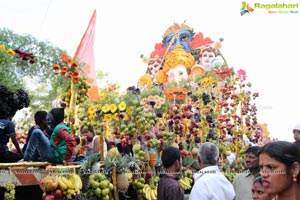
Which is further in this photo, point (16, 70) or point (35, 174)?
point (16, 70)

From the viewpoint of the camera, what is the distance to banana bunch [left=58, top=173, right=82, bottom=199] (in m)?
4.12

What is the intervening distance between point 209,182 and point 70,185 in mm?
1420

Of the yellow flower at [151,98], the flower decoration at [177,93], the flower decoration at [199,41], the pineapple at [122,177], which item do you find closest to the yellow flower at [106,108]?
the pineapple at [122,177]

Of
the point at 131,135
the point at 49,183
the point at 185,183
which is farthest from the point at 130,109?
the point at 49,183

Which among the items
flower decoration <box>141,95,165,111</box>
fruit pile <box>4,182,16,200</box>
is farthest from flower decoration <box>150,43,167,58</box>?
fruit pile <box>4,182,16,200</box>

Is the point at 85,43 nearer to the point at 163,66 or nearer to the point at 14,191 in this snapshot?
the point at 14,191

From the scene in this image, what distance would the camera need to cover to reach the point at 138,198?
17.2ft

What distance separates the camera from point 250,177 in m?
4.34

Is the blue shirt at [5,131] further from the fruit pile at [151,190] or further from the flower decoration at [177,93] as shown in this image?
the flower decoration at [177,93]

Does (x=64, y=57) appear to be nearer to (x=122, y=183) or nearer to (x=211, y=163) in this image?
(x=122, y=183)

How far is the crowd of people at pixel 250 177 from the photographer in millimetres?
2131

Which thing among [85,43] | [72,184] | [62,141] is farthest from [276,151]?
[85,43]

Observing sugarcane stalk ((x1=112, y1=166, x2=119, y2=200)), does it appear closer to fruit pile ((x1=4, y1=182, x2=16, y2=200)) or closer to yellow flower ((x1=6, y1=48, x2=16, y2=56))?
fruit pile ((x1=4, y1=182, x2=16, y2=200))

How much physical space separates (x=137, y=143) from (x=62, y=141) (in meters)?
1.39
